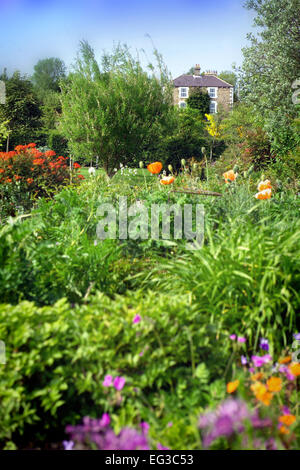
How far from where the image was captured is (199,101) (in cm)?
3225

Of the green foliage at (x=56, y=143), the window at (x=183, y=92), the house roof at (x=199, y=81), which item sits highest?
the house roof at (x=199, y=81)

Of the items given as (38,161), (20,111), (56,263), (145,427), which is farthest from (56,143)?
(145,427)

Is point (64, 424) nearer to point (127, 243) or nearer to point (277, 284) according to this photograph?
point (277, 284)

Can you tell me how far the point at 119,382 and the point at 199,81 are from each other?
134 feet

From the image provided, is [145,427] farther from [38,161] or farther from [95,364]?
[38,161]

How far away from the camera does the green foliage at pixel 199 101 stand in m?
32.1

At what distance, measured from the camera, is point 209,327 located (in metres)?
1.99

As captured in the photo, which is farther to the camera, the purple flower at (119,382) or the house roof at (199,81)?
the house roof at (199,81)

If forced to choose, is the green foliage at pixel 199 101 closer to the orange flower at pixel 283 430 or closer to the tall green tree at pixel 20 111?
the tall green tree at pixel 20 111

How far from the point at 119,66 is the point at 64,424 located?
14313mm

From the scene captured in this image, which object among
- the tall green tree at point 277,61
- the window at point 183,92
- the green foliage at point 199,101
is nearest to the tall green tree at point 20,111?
the tall green tree at point 277,61

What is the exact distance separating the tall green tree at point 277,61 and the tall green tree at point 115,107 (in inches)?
131

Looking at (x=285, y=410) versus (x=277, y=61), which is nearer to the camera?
(x=285, y=410)
